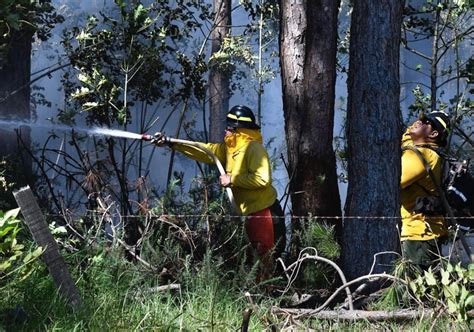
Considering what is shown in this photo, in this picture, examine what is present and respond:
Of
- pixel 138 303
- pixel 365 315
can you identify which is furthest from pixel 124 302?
pixel 365 315

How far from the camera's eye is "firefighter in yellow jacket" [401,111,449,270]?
7.23 meters

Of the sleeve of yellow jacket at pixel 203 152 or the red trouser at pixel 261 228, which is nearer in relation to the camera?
the red trouser at pixel 261 228

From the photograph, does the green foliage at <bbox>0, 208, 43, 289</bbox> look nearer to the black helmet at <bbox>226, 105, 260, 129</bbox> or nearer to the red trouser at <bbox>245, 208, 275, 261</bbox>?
the red trouser at <bbox>245, 208, 275, 261</bbox>

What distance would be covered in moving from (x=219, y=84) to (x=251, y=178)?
6.83 meters

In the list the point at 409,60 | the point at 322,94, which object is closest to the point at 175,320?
the point at 322,94

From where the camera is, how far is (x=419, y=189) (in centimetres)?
749

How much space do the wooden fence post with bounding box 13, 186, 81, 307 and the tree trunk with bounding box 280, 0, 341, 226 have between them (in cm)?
356

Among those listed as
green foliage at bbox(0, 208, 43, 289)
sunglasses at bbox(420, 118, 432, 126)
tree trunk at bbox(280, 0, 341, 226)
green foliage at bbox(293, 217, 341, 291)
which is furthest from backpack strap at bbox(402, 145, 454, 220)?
green foliage at bbox(0, 208, 43, 289)

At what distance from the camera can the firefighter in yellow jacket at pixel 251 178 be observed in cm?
782

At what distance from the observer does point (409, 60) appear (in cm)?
1959

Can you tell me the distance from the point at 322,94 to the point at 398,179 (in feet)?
4.45

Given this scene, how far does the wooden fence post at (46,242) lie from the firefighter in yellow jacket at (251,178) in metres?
2.40

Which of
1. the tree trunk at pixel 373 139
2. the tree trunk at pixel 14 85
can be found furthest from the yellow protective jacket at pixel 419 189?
the tree trunk at pixel 14 85

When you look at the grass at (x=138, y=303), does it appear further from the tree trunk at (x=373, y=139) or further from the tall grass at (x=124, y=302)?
the tree trunk at (x=373, y=139)
